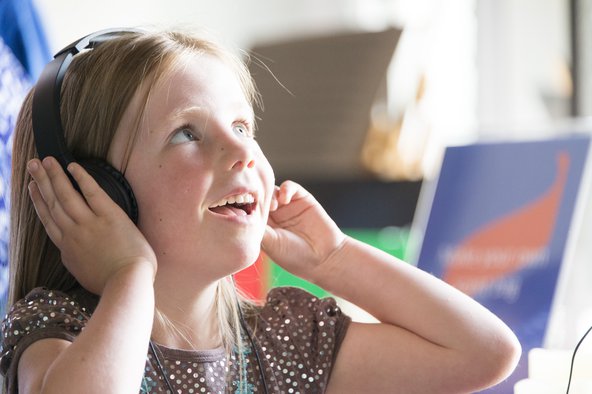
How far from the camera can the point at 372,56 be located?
8.03 feet

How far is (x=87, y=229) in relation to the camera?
811 mm

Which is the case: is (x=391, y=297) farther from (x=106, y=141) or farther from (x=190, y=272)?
(x=106, y=141)

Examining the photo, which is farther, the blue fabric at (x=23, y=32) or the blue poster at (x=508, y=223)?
the blue poster at (x=508, y=223)

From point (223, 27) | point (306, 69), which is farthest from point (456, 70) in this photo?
point (223, 27)

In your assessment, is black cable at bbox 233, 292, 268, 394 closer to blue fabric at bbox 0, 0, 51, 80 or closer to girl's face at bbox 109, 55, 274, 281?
girl's face at bbox 109, 55, 274, 281

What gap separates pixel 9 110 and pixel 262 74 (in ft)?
5.29

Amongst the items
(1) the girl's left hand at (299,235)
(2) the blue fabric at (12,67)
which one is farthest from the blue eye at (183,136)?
(2) the blue fabric at (12,67)

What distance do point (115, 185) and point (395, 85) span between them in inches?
67.9

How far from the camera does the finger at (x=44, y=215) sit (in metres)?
0.83

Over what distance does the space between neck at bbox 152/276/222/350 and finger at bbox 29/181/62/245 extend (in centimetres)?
11

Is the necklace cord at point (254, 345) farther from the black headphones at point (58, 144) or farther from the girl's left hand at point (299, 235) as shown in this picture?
the black headphones at point (58, 144)

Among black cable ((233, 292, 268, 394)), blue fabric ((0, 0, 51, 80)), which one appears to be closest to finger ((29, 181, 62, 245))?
black cable ((233, 292, 268, 394))

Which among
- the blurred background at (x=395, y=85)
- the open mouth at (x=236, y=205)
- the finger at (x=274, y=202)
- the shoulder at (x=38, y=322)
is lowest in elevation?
the blurred background at (x=395, y=85)

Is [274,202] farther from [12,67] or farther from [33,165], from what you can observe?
[12,67]
